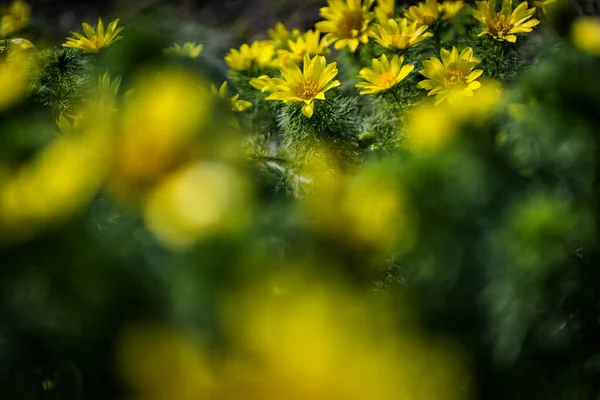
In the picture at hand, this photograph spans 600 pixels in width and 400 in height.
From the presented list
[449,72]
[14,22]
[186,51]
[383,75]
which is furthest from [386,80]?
[14,22]

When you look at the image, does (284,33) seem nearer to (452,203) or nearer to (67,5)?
(452,203)

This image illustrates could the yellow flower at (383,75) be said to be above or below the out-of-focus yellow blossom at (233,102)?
above

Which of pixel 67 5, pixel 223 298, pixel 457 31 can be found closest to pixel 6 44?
pixel 457 31

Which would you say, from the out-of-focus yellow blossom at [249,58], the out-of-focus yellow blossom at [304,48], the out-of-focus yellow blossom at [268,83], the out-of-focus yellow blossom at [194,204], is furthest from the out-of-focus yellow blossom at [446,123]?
the out-of-focus yellow blossom at [249,58]

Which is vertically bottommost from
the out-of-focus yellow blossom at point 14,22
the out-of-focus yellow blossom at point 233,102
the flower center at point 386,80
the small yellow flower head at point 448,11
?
the out-of-focus yellow blossom at point 233,102

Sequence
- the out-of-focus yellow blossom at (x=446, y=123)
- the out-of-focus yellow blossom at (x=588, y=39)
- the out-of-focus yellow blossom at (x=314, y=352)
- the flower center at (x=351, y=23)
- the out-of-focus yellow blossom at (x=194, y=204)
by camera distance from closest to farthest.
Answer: the out-of-focus yellow blossom at (x=314, y=352)
the out-of-focus yellow blossom at (x=194, y=204)
the out-of-focus yellow blossom at (x=446, y=123)
the out-of-focus yellow blossom at (x=588, y=39)
the flower center at (x=351, y=23)

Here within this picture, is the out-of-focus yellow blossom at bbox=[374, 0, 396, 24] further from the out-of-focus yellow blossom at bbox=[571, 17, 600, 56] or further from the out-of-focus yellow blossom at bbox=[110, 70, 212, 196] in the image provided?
the out-of-focus yellow blossom at bbox=[110, 70, 212, 196]

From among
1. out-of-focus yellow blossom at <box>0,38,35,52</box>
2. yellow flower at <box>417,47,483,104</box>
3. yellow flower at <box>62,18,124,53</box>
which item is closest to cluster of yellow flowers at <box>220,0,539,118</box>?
yellow flower at <box>417,47,483,104</box>

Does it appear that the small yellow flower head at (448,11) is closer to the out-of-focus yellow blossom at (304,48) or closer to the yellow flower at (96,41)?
the out-of-focus yellow blossom at (304,48)
